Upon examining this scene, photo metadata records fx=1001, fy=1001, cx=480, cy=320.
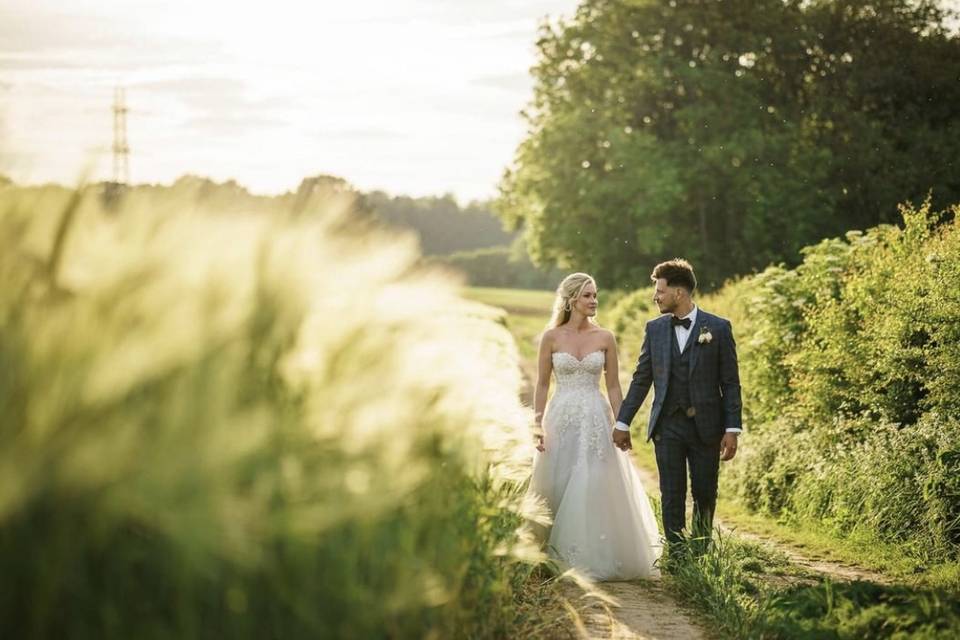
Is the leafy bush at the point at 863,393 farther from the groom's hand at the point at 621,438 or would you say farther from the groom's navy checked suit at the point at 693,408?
the groom's hand at the point at 621,438

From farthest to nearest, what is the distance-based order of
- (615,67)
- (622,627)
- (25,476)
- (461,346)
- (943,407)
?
(615,67), (943,407), (622,627), (461,346), (25,476)

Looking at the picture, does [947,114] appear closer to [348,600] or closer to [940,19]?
[940,19]

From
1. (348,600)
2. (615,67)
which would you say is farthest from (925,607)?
(615,67)

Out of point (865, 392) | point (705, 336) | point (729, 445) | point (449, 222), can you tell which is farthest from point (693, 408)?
point (449, 222)

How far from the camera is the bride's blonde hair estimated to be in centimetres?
841

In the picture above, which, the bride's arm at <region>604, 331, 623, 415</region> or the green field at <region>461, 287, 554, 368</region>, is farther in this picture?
the green field at <region>461, 287, 554, 368</region>

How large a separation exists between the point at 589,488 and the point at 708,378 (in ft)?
4.34

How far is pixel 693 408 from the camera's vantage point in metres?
7.66

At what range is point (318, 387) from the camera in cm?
323

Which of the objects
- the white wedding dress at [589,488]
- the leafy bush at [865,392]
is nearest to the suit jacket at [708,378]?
the white wedding dress at [589,488]

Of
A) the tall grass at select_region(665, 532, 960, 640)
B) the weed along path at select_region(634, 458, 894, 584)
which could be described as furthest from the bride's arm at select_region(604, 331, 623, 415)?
the tall grass at select_region(665, 532, 960, 640)

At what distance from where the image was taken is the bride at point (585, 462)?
7.82 m

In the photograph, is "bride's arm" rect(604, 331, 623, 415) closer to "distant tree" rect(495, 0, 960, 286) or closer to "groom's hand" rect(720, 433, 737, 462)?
"groom's hand" rect(720, 433, 737, 462)

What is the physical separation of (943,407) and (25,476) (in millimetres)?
8437
